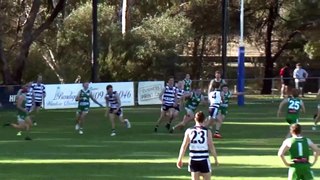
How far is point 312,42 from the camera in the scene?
57.9 metres

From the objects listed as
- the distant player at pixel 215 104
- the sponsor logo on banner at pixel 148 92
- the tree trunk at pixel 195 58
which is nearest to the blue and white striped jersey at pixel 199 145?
the distant player at pixel 215 104

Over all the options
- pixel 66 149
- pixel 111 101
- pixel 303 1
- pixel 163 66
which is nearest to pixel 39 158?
pixel 66 149

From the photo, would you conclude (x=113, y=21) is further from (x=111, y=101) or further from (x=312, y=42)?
(x=111, y=101)

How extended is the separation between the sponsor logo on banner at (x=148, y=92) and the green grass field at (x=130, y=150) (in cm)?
738

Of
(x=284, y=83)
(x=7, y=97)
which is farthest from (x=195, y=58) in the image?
(x=7, y=97)

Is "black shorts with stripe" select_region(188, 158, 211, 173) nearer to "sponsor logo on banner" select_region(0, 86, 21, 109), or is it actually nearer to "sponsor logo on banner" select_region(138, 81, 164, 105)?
"sponsor logo on banner" select_region(0, 86, 21, 109)

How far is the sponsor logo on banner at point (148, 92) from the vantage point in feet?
146

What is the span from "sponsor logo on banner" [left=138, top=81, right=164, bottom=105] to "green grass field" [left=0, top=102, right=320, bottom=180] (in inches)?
290

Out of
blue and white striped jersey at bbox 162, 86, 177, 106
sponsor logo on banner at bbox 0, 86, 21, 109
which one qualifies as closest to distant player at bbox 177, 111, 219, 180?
blue and white striped jersey at bbox 162, 86, 177, 106

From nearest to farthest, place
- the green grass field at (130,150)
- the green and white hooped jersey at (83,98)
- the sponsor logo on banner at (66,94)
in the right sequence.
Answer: the green grass field at (130,150) → the green and white hooped jersey at (83,98) → the sponsor logo on banner at (66,94)

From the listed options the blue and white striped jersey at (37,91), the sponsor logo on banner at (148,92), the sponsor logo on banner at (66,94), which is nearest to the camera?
the blue and white striped jersey at (37,91)

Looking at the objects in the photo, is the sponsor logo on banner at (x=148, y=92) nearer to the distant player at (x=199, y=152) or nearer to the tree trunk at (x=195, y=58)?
the tree trunk at (x=195, y=58)

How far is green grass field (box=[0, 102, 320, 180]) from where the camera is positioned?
18.4 meters

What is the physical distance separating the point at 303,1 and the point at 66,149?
3562 centimetres
